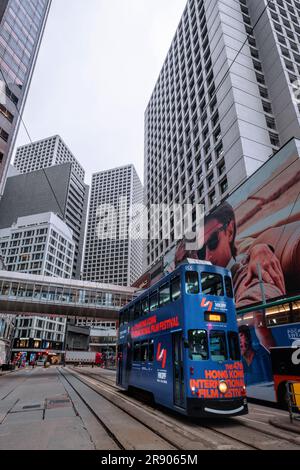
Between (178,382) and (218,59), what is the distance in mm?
46489

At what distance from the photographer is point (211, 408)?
7941mm

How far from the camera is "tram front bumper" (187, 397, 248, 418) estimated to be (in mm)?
7875

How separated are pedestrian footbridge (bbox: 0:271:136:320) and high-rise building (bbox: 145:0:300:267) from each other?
54.1 feet

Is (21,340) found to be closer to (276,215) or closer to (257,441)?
(276,215)

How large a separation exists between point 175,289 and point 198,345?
6.42ft

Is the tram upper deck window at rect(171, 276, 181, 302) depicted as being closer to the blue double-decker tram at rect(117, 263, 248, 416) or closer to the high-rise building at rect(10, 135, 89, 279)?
the blue double-decker tram at rect(117, 263, 248, 416)

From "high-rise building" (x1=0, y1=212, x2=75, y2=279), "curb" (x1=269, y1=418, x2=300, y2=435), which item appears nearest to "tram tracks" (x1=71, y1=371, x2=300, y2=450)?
"curb" (x1=269, y1=418, x2=300, y2=435)

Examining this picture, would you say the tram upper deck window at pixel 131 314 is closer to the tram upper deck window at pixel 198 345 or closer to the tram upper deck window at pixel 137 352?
the tram upper deck window at pixel 137 352

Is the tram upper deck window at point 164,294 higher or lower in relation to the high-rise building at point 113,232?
lower

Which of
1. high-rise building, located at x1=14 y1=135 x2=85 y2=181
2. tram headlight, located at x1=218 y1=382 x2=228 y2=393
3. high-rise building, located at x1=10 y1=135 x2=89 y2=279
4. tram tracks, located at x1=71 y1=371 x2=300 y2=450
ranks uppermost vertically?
high-rise building, located at x1=14 y1=135 x2=85 y2=181

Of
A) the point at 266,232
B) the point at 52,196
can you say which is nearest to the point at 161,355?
the point at 266,232

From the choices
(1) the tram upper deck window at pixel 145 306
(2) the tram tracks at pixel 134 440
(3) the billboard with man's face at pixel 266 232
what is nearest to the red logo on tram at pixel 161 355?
(2) the tram tracks at pixel 134 440

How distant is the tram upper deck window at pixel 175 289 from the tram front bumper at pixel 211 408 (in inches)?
118

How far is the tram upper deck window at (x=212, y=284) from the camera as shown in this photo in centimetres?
930
